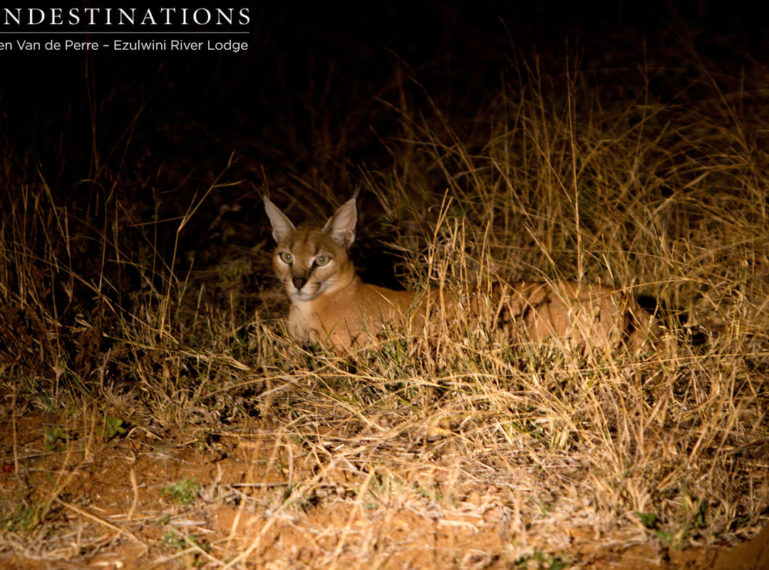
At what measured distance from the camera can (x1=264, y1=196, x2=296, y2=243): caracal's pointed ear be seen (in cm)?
568

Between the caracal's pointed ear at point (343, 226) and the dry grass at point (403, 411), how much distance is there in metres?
0.73

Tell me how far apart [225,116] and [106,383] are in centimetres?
522

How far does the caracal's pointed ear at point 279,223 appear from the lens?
18.6ft

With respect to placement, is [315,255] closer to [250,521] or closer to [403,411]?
[403,411]

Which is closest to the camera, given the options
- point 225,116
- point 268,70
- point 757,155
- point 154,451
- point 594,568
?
point 594,568

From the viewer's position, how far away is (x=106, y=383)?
15.5 feet

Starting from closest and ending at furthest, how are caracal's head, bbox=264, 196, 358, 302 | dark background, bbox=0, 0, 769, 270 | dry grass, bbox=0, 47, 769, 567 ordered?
dry grass, bbox=0, 47, 769, 567, caracal's head, bbox=264, 196, 358, 302, dark background, bbox=0, 0, 769, 270

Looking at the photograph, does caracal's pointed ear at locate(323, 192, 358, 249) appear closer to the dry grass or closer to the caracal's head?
the caracal's head

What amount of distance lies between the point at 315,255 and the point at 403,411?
5.24ft

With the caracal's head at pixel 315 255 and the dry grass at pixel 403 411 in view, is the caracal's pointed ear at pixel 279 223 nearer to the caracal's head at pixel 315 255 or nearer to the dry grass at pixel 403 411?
the caracal's head at pixel 315 255

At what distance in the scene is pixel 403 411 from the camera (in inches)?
168

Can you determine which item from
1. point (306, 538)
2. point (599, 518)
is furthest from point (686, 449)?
point (306, 538)

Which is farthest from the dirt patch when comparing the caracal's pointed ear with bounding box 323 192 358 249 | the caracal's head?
the caracal's pointed ear with bounding box 323 192 358 249

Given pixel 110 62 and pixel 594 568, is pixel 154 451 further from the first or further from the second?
pixel 110 62
